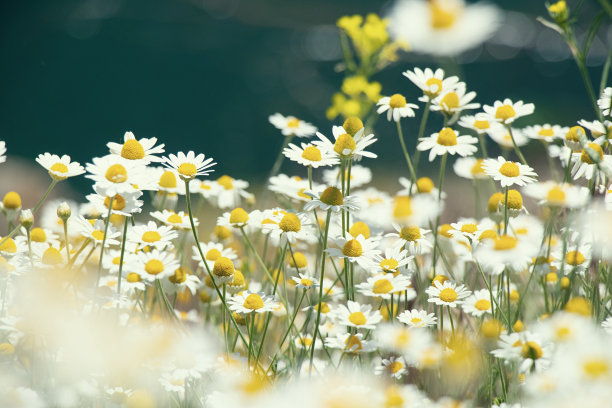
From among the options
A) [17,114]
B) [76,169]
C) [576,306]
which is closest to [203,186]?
[76,169]

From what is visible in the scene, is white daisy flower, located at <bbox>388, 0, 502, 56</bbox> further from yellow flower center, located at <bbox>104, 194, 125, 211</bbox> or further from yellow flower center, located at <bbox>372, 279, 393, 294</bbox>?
yellow flower center, located at <bbox>104, 194, 125, 211</bbox>

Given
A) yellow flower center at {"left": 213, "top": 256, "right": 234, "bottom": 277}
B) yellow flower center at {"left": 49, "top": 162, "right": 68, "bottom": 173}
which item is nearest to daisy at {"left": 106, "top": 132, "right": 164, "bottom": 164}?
yellow flower center at {"left": 49, "top": 162, "right": 68, "bottom": 173}

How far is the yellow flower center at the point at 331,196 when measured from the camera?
3.76 ft

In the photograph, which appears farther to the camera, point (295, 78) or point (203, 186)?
point (295, 78)

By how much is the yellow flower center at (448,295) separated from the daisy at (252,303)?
0.32m

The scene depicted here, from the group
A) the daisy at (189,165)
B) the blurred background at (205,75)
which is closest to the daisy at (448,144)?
the daisy at (189,165)

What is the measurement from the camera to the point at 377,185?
16.0 ft

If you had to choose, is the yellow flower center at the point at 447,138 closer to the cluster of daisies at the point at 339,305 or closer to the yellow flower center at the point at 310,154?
the cluster of daisies at the point at 339,305

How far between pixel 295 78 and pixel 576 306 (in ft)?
18.8

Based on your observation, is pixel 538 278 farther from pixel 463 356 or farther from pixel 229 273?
pixel 229 273

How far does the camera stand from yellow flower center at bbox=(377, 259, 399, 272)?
4.02ft

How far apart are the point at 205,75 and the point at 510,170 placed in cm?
525

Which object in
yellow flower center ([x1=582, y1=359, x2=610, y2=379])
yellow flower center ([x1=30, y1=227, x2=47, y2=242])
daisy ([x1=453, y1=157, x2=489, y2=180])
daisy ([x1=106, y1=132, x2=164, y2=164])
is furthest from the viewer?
daisy ([x1=453, y1=157, x2=489, y2=180])

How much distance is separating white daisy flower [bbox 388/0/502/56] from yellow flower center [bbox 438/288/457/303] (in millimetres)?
586
